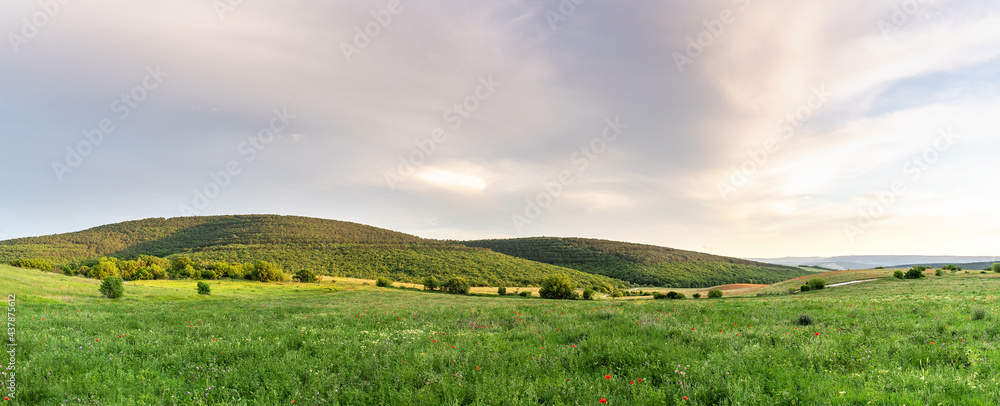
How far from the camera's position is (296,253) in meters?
169

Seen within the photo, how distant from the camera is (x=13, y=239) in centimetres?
18338

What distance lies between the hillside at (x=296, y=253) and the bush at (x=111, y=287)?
10606cm

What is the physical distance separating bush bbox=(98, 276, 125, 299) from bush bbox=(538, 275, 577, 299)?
65.6m

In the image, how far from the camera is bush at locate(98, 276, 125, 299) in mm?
34022

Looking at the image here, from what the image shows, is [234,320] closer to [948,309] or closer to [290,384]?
[290,384]

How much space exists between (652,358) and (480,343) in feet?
12.5

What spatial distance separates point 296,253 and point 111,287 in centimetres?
14757

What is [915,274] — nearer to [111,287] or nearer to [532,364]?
[532,364]

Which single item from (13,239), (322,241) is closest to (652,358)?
(322,241)

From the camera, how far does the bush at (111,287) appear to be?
34022 millimetres

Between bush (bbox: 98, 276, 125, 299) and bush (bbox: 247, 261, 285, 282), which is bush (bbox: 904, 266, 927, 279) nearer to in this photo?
bush (bbox: 98, 276, 125, 299)

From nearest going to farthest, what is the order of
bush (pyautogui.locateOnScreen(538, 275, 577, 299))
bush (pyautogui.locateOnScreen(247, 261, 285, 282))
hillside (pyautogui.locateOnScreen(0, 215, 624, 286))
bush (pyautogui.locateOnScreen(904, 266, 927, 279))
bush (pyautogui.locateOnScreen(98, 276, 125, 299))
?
1. bush (pyautogui.locateOnScreen(98, 276, 125, 299))
2. bush (pyautogui.locateOnScreen(904, 266, 927, 279))
3. bush (pyautogui.locateOnScreen(538, 275, 577, 299))
4. bush (pyautogui.locateOnScreen(247, 261, 285, 282))
5. hillside (pyautogui.locateOnScreen(0, 215, 624, 286))

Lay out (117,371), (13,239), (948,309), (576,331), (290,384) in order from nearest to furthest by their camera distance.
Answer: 1. (290,384)
2. (117,371)
3. (576,331)
4. (948,309)
5. (13,239)

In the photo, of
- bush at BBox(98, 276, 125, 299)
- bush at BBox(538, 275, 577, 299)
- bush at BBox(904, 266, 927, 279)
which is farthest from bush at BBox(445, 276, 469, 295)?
bush at BBox(904, 266, 927, 279)
